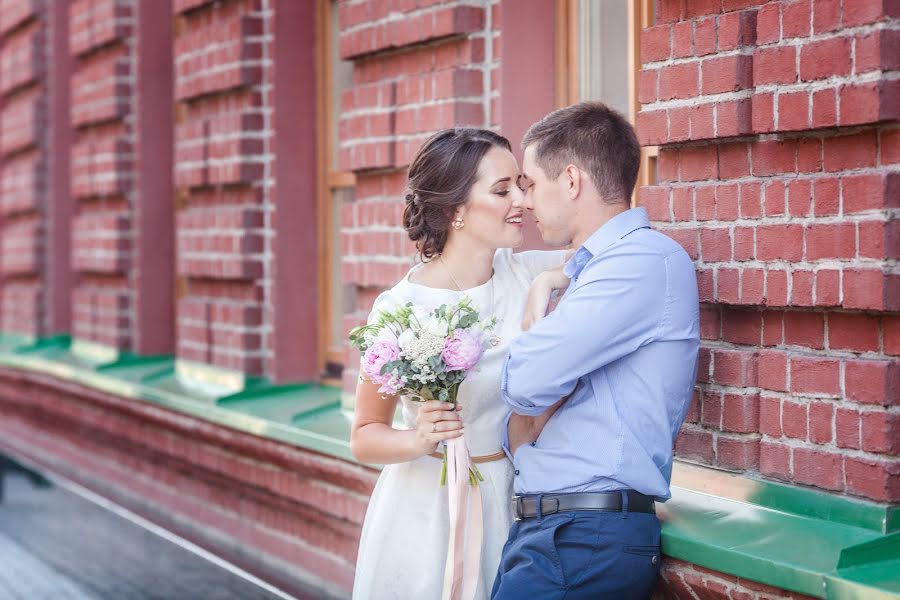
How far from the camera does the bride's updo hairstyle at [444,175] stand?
136 inches

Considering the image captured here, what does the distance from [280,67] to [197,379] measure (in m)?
1.85

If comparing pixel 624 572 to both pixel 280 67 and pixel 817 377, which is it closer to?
pixel 817 377

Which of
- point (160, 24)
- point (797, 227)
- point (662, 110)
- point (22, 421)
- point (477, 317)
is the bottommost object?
point (22, 421)

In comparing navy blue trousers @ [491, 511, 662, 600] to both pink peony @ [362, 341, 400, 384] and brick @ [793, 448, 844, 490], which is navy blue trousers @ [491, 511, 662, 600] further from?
pink peony @ [362, 341, 400, 384]

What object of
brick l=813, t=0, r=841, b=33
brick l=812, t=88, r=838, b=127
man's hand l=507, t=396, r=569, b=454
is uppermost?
brick l=813, t=0, r=841, b=33

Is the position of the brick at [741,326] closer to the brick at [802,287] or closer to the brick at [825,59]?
the brick at [802,287]

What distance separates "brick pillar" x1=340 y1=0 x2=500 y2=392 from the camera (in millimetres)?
4320

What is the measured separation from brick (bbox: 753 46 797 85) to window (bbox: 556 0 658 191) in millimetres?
808

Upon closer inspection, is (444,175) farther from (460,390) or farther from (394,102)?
(394,102)

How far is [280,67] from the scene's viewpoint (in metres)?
5.86

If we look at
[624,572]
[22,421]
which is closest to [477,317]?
[624,572]

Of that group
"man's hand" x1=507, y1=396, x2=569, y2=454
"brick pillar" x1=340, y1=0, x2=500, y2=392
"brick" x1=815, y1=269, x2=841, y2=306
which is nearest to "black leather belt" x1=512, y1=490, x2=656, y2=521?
"man's hand" x1=507, y1=396, x2=569, y2=454

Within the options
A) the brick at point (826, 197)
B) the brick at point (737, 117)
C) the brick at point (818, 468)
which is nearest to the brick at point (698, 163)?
the brick at point (737, 117)

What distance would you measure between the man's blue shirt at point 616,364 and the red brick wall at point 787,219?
272 mm
